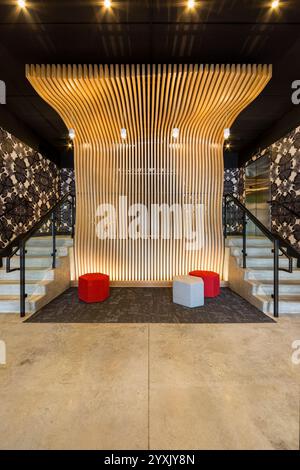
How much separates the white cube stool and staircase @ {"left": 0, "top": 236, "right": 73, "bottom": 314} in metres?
2.28

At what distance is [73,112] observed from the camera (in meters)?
4.76

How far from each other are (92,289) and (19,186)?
11.0 feet

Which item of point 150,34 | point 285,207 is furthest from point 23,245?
point 285,207

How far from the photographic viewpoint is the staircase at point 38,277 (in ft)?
12.5

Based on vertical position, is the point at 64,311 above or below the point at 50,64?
below

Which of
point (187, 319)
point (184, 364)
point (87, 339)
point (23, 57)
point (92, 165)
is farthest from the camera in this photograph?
point (92, 165)

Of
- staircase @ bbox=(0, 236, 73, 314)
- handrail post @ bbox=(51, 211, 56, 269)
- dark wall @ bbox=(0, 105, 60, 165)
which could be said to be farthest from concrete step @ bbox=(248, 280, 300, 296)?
dark wall @ bbox=(0, 105, 60, 165)

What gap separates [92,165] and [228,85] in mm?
3117

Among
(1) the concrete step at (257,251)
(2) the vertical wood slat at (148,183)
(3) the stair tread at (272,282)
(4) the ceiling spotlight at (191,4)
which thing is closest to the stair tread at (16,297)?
(2) the vertical wood slat at (148,183)
